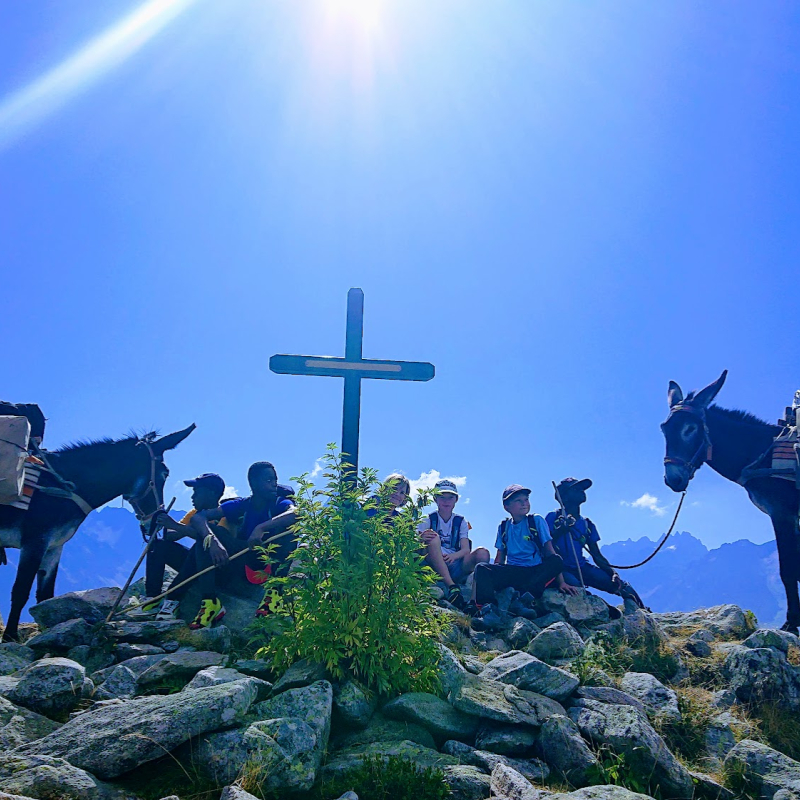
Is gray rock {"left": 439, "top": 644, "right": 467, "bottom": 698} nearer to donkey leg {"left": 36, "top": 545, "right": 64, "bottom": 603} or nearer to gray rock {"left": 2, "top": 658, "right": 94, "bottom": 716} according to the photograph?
gray rock {"left": 2, "top": 658, "right": 94, "bottom": 716}

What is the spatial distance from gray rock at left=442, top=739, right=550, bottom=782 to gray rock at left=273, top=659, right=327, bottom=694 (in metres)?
1.33

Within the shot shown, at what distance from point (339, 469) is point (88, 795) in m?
3.62

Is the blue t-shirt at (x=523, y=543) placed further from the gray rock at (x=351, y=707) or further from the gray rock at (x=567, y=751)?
the gray rock at (x=351, y=707)

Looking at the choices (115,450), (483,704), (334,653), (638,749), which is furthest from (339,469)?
(115,450)

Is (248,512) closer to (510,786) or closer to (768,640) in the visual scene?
(510,786)

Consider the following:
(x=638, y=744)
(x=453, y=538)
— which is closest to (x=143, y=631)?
(x=453, y=538)

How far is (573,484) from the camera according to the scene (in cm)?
1161

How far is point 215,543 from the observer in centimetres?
884

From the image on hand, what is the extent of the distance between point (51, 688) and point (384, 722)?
125 inches

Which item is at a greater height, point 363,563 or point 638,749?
point 363,563

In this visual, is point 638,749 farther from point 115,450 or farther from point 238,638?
point 115,450

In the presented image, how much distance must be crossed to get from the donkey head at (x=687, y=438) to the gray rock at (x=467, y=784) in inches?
341

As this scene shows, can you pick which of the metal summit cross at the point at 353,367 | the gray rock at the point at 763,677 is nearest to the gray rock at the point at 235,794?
the metal summit cross at the point at 353,367

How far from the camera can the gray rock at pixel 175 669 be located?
6.53m
